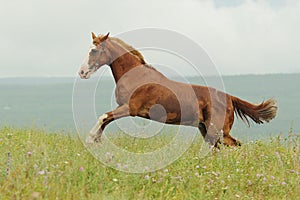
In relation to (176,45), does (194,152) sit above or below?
below

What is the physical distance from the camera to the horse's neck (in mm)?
8719

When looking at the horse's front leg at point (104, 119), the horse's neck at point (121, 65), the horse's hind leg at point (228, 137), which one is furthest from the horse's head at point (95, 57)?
the horse's hind leg at point (228, 137)

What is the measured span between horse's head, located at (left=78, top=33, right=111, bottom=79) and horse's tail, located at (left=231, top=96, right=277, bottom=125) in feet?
9.65

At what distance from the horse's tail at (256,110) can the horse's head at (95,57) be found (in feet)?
9.65

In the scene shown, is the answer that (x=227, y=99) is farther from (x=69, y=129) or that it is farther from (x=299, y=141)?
(x=69, y=129)

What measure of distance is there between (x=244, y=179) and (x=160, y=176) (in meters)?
1.30

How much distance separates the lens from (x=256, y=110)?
403 inches

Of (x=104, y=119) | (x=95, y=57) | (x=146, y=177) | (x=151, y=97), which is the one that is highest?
(x=95, y=57)

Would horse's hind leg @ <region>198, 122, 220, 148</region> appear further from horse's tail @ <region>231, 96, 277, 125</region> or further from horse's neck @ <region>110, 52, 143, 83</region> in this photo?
horse's neck @ <region>110, 52, 143, 83</region>

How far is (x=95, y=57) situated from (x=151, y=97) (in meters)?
1.19

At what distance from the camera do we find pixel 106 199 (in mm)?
5574

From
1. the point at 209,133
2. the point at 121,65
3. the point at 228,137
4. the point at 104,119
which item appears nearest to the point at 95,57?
the point at 121,65

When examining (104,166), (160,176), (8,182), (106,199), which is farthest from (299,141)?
(8,182)

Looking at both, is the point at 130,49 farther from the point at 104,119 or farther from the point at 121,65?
the point at 104,119
